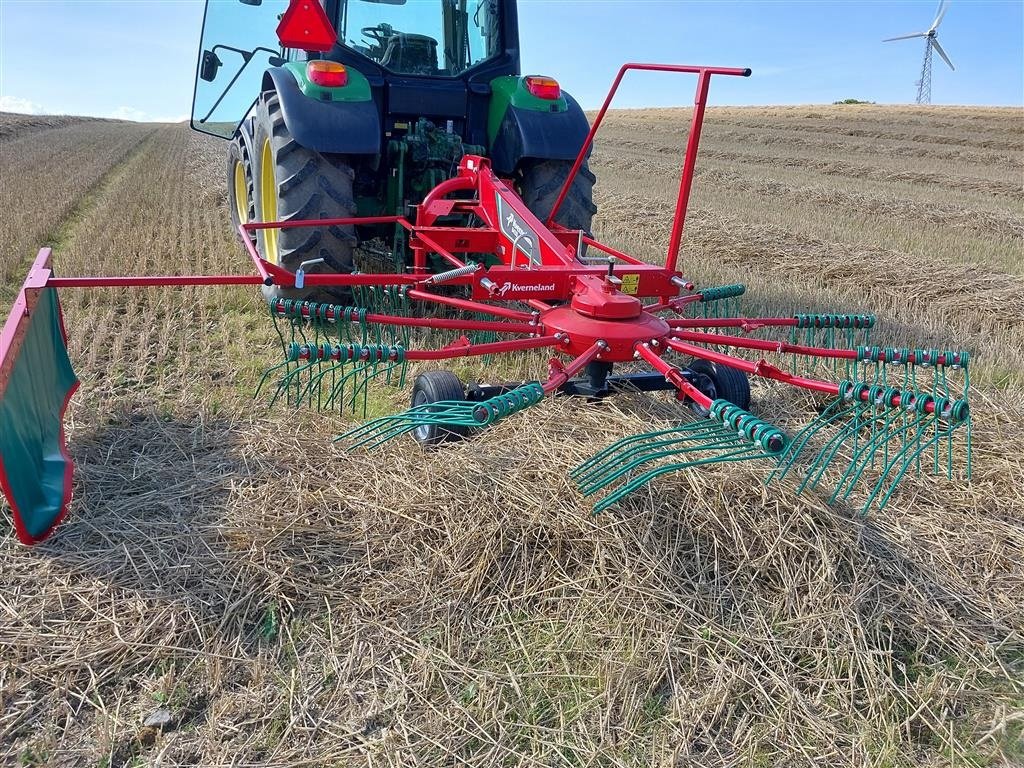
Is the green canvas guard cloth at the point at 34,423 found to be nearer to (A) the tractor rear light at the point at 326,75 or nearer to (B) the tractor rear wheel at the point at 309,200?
(B) the tractor rear wheel at the point at 309,200

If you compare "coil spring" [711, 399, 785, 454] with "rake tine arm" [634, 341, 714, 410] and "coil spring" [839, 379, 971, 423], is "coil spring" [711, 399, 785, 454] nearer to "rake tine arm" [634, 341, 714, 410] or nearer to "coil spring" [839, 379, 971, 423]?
"rake tine arm" [634, 341, 714, 410]

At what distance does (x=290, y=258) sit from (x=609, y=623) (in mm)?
2799

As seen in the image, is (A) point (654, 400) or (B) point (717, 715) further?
(A) point (654, 400)

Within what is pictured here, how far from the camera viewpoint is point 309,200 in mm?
3955

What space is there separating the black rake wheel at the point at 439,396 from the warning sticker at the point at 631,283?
739 millimetres

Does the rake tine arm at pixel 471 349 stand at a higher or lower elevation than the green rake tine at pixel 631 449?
higher

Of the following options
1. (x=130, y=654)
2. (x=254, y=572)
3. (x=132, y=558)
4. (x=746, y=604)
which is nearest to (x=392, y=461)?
(x=254, y=572)

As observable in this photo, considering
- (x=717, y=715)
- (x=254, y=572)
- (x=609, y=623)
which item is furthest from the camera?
(x=254, y=572)

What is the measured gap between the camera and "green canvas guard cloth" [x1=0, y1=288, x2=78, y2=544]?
212cm

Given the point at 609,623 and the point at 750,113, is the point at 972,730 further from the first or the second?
the point at 750,113

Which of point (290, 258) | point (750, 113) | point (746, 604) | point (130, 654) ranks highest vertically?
point (750, 113)

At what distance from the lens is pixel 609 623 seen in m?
1.95

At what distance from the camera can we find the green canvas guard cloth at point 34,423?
212 centimetres

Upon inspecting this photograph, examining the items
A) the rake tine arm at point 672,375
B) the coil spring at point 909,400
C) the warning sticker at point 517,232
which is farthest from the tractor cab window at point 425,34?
the coil spring at point 909,400
